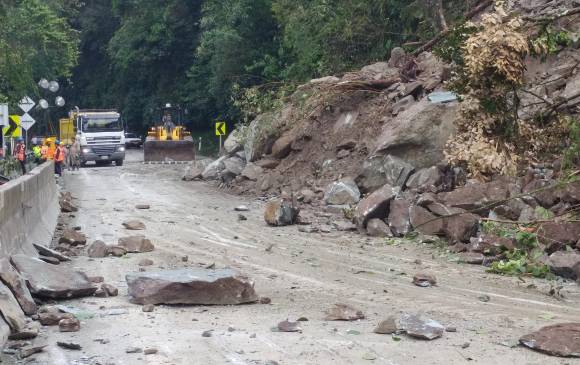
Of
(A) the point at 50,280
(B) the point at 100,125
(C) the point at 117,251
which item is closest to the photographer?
(A) the point at 50,280

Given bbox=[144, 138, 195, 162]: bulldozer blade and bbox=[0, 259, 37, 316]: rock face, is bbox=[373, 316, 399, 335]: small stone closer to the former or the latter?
bbox=[0, 259, 37, 316]: rock face

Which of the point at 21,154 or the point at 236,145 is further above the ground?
the point at 236,145

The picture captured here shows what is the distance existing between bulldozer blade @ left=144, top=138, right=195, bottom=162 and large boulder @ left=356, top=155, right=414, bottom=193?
2318cm

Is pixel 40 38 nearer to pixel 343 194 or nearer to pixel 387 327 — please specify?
pixel 343 194

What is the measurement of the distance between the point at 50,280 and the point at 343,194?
35.4 ft

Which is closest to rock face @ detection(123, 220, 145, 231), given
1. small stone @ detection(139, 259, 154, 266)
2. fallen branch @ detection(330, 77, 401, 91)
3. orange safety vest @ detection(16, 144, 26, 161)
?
small stone @ detection(139, 259, 154, 266)

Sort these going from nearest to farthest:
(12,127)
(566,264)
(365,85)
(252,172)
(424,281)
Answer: (424,281), (566,264), (365,85), (252,172), (12,127)

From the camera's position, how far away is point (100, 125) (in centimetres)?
4269

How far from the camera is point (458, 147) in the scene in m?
12.8

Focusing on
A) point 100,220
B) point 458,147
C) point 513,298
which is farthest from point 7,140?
point 513,298

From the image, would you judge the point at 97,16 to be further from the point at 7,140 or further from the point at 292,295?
the point at 292,295

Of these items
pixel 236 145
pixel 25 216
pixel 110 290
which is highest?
pixel 236 145

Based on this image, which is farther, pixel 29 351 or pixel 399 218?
pixel 399 218

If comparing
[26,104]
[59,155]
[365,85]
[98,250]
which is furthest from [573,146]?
[26,104]
